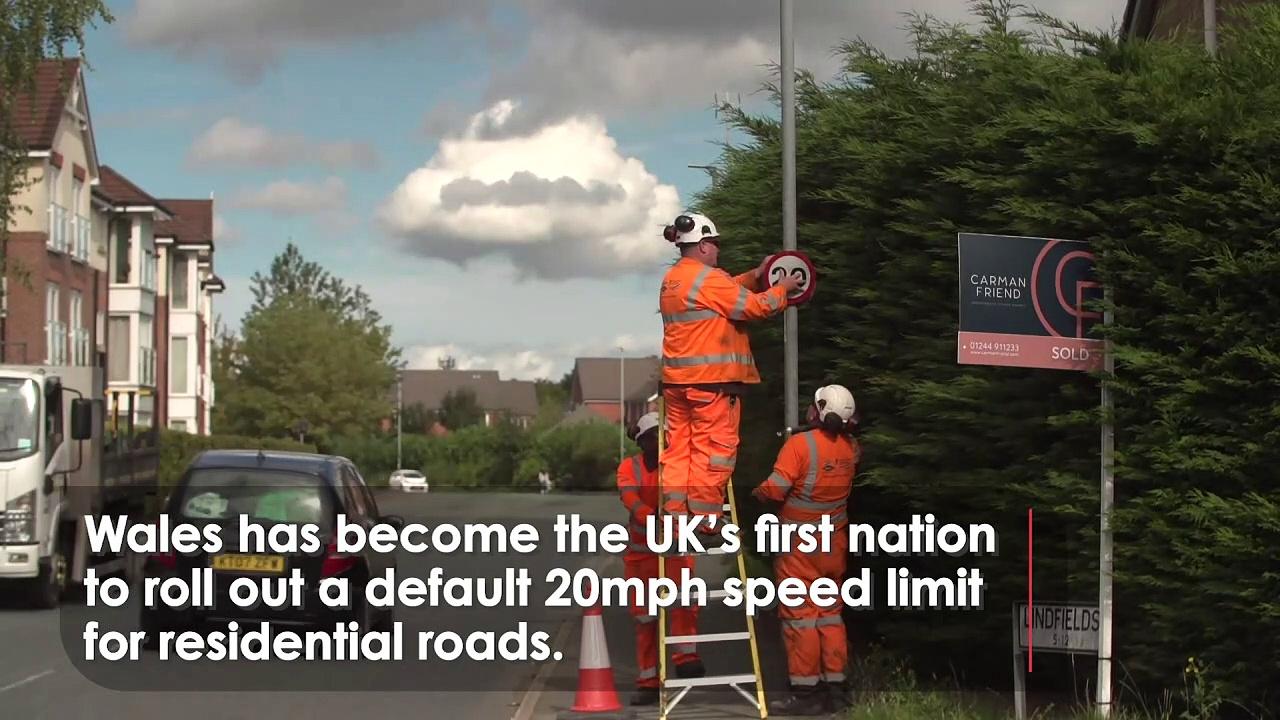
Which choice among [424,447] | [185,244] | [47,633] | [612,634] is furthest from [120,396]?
[424,447]

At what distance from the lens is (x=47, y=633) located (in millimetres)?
17156

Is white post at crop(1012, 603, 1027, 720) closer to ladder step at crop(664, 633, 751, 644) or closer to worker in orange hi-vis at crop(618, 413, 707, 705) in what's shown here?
ladder step at crop(664, 633, 751, 644)

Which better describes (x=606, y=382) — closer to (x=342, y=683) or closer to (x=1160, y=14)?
(x=1160, y=14)

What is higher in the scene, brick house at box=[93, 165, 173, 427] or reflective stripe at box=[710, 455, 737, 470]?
brick house at box=[93, 165, 173, 427]

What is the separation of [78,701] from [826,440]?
5469 mm

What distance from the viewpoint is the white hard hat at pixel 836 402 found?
33.4ft

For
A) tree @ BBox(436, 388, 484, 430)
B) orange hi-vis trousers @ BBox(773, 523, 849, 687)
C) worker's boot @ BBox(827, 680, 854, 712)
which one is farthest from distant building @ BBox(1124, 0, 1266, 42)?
tree @ BBox(436, 388, 484, 430)

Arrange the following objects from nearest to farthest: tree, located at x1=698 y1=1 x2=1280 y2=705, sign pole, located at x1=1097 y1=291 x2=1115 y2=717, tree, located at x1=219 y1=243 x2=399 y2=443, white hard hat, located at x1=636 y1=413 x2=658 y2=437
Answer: tree, located at x1=698 y1=1 x2=1280 y2=705 → sign pole, located at x1=1097 y1=291 x2=1115 y2=717 → white hard hat, located at x1=636 y1=413 x2=658 y2=437 → tree, located at x1=219 y1=243 x2=399 y2=443

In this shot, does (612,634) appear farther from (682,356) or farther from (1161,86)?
(1161,86)

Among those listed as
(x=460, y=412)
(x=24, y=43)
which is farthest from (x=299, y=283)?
(x=24, y=43)

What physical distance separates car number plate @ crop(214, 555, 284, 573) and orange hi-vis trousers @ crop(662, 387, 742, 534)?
190 inches

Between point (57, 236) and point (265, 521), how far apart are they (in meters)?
Answer: 38.9

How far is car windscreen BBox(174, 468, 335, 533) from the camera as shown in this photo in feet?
47.1

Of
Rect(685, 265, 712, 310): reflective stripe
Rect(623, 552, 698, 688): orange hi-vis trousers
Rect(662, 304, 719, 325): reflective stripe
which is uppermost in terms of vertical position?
Rect(685, 265, 712, 310): reflective stripe
